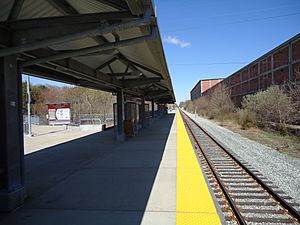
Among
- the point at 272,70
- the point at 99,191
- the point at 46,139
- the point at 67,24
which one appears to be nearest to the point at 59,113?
the point at 46,139

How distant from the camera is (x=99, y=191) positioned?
18.8ft

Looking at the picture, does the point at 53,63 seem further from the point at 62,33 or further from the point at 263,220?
the point at 263,220

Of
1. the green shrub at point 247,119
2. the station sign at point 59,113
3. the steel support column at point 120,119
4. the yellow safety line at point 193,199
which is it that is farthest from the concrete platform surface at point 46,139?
the green shrub at point 247,119

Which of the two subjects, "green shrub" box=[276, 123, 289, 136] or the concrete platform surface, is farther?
"green shrub" box=[276, 123, 289, 136]

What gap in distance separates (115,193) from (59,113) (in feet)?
73.8

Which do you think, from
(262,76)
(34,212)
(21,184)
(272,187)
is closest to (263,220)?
(272,187)

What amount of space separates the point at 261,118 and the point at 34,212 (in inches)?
765

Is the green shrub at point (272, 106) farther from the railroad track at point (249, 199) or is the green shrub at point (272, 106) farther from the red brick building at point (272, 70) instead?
the railroad track at point (249, 199)

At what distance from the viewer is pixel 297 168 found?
7.78 m

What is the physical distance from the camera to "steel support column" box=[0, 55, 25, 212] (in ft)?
15.5

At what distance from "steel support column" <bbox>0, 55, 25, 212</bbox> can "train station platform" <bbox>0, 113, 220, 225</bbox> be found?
295 millimetres

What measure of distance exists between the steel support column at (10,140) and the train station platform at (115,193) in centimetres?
30

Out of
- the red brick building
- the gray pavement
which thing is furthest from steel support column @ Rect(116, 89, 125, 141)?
the red brick building

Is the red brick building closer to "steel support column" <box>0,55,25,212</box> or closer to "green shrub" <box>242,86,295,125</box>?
"green shrub" <box>242,86,295,125</box>
